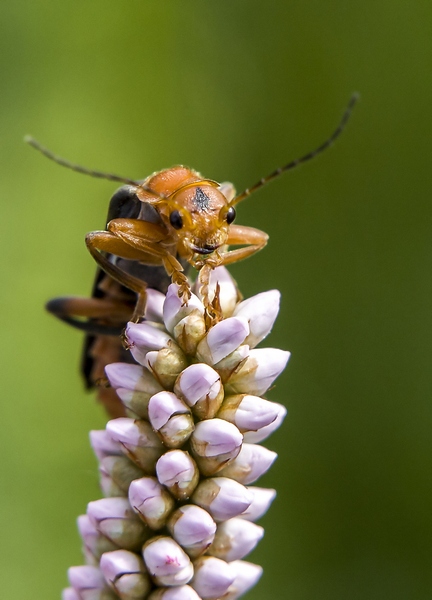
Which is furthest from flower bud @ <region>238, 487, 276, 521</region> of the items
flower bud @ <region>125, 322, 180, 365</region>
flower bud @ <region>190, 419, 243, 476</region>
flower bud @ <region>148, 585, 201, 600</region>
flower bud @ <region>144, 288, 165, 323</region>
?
flower bud @ <region>144, 288, 165, 323</region>

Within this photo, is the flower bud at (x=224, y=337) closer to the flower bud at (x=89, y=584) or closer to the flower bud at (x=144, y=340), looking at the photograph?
the flower bud at (x=144, y=340)

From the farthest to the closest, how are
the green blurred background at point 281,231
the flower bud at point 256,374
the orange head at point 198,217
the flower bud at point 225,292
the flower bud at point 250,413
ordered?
the green blurred background at point 281,231 < the orange head at point 198,217 < the flower bud at point 225,292 < the flower bud at point 256,374 < the flower bud at point 250,413

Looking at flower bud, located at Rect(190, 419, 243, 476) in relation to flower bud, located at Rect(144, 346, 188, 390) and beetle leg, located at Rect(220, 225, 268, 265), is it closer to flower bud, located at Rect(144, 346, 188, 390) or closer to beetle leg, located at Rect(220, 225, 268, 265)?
flower bud, located at Rect(144, 346, 188, 390)

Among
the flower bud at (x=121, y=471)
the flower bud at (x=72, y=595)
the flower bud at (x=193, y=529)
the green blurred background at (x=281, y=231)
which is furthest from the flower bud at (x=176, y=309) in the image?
the green blurred background at (x=281, y=231)

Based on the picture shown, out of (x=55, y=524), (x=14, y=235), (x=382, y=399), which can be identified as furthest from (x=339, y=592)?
(x=14, y=235)

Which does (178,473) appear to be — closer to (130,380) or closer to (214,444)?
(214,444)

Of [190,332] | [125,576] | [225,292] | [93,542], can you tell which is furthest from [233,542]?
[225,292]

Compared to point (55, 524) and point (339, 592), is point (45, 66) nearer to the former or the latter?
point (55, 524)

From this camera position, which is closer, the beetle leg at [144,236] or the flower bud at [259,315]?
the flower bud at [259,315]
